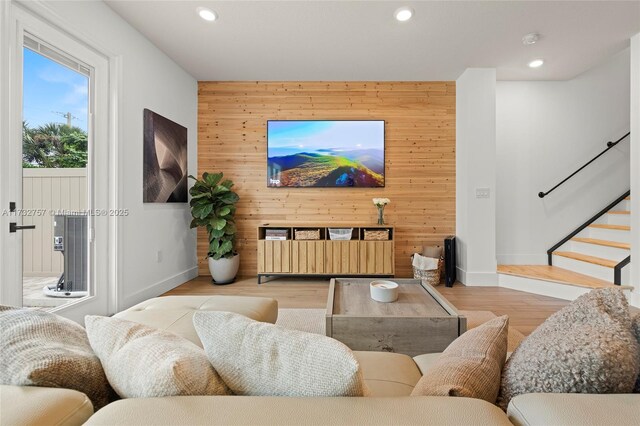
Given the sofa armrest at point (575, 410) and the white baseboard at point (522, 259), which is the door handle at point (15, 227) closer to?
the sofa armrest at point (575, 410)

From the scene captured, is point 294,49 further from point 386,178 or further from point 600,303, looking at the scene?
point 600,303

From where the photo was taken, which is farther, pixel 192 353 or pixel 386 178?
pixel 386 178

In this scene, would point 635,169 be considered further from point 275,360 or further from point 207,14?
point 207,14

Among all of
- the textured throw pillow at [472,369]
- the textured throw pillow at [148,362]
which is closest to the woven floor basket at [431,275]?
the textured throw pillow at [472,369]

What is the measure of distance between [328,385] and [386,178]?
3932mm

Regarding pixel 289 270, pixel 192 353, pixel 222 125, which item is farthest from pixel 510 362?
pixel 222 125

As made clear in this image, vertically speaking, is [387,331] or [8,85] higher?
[8,85]

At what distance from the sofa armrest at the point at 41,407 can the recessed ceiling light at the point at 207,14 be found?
3.06m

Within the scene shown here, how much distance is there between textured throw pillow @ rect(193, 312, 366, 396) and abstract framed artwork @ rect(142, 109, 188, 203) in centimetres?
304

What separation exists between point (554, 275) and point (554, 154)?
5.74ft

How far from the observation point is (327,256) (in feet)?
12.8

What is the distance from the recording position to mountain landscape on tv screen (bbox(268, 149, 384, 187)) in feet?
14.1

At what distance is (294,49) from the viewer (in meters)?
3.39

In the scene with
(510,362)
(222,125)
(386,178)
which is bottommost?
(510,362)
